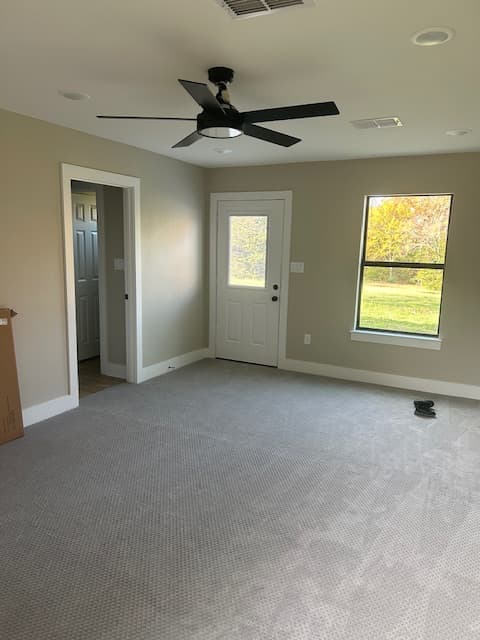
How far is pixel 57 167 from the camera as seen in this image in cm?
370

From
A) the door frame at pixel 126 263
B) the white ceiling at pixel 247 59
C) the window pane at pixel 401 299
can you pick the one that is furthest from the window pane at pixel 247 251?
the white ceiling at pixel 247 59

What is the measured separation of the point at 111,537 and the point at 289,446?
153 centimetres

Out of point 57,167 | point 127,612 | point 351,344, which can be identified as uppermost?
point 57,167

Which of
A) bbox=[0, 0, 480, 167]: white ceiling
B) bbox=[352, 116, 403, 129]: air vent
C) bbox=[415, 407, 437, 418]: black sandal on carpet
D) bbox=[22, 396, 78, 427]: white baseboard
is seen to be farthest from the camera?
bbox=[415, 407, 437, 418]: black sandal on carpet

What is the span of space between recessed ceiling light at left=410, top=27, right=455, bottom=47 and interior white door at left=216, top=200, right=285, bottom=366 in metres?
3.24

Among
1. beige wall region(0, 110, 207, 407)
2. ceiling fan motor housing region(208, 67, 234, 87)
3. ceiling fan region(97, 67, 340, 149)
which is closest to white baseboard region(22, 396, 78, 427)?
beige wall region(0, 110, 207, 407)

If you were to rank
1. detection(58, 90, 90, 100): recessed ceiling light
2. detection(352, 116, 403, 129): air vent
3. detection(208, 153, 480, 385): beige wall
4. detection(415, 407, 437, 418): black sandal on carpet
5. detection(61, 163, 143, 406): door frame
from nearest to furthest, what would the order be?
detection(58, 90, 90, 100): recessed ceiling light
detection(352, 116, 403, 129): air vent
detection(61, 163, 143, 406): door frame
detection(415, 407, 437, 418): black sandal on carpet
detection(208, 153, 480, 385): beige wall

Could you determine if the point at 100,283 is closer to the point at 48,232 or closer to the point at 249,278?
the point at 48,232

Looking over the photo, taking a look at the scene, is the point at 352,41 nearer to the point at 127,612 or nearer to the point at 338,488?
the point at 338,488

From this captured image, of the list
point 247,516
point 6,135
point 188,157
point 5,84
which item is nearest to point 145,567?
point 247,516

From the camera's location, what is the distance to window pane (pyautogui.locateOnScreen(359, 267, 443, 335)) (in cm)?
475

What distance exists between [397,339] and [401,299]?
1.48 feet

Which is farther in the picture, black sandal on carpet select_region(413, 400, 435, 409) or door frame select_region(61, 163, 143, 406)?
black sandal on carpet select_region(413, 400, 435, 409)

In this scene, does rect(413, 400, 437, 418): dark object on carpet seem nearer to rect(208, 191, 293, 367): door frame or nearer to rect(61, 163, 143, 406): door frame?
rect(208, 191, 293, 367): door frame
